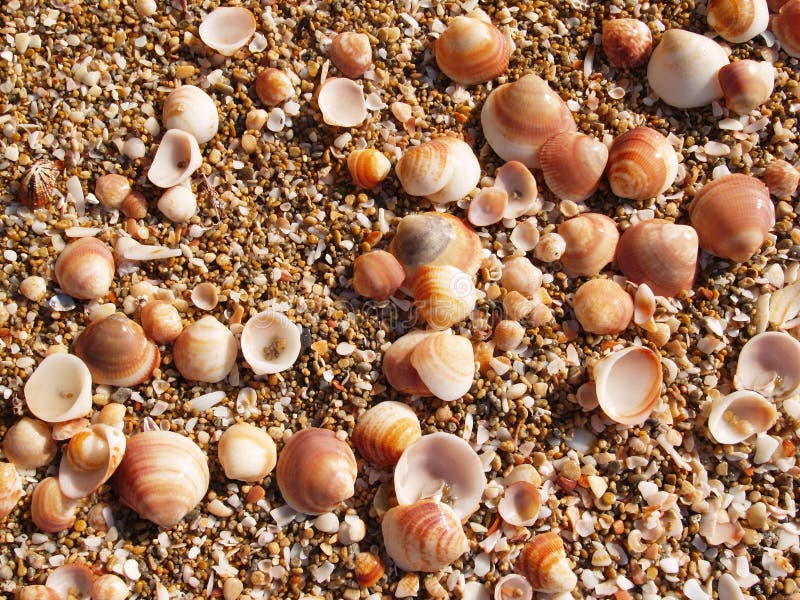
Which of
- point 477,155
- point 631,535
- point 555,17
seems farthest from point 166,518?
point 555,17

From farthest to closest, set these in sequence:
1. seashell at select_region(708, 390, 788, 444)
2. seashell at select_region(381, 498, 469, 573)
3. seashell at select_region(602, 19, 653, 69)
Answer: seashell at select_region(602, 19, 653, 69) < seashell at select_region(708, 390, 788, 444) < seashell at select_region(381, 498, 469, 573)

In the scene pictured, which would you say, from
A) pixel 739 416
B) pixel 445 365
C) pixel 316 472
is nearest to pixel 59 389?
pixel 316 472

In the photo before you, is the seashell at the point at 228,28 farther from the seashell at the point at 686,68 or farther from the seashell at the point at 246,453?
the seashell at the point at 686,68

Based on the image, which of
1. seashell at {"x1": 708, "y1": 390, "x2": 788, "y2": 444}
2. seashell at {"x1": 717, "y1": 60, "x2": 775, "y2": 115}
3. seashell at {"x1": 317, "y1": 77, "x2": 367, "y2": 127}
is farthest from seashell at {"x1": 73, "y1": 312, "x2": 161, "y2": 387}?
seashell at {"x1": 717, "y1": 60, "x2": 775, "y2": 115}

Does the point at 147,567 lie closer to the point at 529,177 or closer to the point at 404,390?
the point at 404,390

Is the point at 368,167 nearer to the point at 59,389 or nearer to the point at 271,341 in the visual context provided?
the point at 271,341

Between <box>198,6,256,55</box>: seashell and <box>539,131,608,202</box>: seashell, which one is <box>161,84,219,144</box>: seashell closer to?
<box>198,6,256,55</box>: seashell
